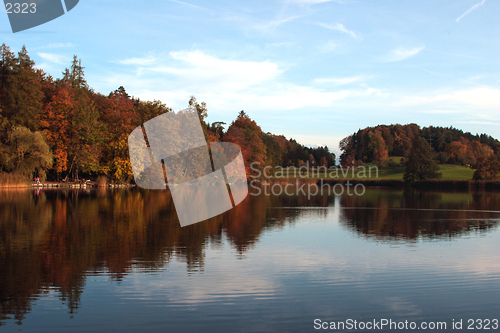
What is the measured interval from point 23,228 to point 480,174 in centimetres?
7787

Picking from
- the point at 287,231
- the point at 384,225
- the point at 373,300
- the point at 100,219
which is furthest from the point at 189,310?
the point at 384,225

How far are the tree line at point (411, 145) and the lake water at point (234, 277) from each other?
75048 mm

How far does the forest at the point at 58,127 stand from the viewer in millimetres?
43938

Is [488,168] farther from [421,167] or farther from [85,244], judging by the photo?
[85,244]

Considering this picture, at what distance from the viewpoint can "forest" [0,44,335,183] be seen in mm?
43938

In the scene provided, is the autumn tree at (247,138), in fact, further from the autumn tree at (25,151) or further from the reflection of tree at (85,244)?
the reflection of tree at (85,244)

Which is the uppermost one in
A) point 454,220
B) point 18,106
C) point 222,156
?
point 18,106

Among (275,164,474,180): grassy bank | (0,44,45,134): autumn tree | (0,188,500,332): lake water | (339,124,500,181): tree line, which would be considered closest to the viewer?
(0,188,500,332): lake water

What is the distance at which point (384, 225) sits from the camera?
1897 centimetres

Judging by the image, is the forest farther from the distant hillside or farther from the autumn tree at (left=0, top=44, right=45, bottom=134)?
the distant hillside

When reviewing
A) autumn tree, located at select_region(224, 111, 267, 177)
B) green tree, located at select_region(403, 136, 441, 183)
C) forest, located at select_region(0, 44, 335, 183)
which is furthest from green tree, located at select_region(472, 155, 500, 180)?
forest, located at select_region(0, 44, 335, 183)

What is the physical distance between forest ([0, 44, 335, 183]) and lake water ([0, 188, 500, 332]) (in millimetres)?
31220

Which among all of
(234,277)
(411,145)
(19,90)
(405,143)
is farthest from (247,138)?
(405,143)

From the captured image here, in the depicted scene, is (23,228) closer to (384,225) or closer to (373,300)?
(373,300)
